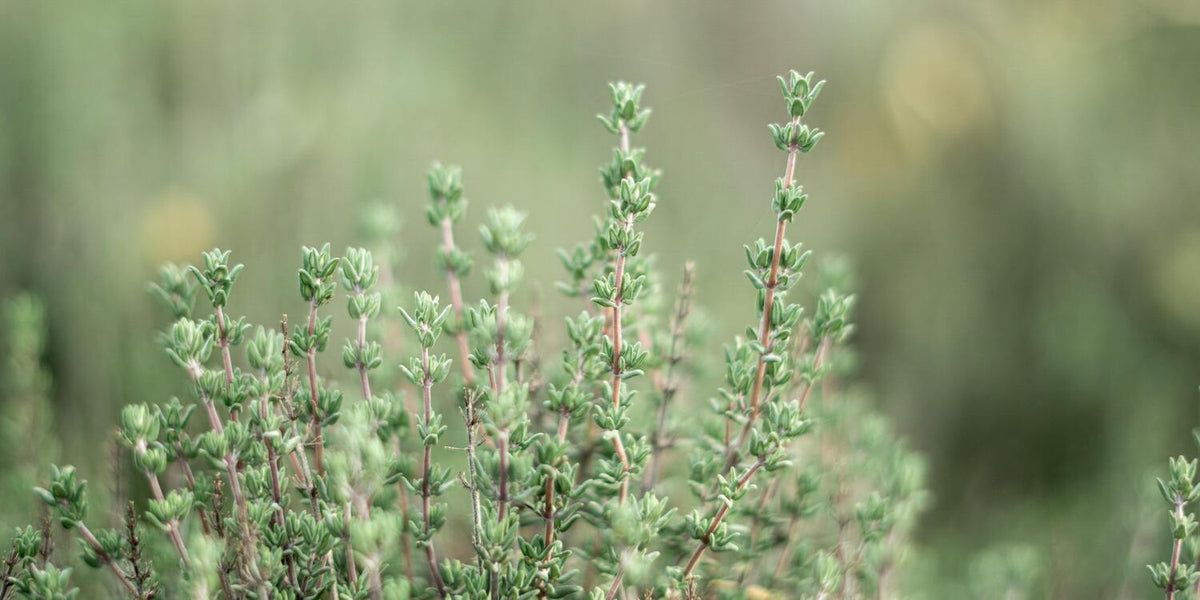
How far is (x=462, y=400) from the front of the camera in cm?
94

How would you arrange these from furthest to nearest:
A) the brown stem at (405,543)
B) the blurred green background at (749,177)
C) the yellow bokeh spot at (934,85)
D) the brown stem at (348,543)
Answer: the yellow bokeh spot at (934,85) → the blurred green background at (749,177) → the brown stem at (405,543) → the brown stem at (348,543)

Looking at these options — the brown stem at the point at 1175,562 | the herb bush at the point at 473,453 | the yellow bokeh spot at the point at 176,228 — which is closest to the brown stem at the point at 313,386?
the herb bush at the point at 473,453

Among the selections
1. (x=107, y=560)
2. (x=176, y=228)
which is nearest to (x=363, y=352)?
(x=107, y=560)

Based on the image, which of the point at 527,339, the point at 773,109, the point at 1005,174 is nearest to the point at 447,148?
the point at 773,109

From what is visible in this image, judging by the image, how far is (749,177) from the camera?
2.75m

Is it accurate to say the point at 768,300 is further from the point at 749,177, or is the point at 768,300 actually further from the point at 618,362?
the point at 749,177

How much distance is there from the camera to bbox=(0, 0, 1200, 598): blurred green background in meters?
1.77

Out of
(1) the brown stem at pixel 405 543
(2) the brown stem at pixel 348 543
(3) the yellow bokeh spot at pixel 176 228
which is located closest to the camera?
(2) the brown stem at pixel 348 543

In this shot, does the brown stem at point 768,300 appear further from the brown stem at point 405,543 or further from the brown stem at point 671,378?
the brown stem at point 405,543

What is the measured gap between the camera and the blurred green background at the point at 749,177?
1766 mm

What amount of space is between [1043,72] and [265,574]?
7.60 feet

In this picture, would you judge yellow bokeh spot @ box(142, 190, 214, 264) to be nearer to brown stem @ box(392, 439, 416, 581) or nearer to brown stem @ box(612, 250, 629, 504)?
brown stem @ box(392, 439, 416, 581)

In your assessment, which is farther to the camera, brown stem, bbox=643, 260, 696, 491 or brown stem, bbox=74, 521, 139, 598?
brown stem, bbox=643, 260, 696, 491

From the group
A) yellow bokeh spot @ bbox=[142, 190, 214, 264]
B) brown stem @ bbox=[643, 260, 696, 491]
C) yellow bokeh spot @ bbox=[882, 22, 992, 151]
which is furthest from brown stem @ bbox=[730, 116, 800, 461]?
yellow bokeh spot @ bbox=[882, 22, 992, 151]
